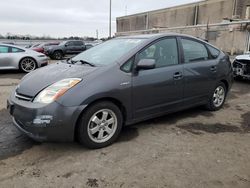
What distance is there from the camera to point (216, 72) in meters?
5.15

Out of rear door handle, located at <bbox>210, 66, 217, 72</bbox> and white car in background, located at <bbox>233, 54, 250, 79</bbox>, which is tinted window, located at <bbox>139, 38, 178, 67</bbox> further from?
white car in background, located at <bbox>233, 54, 250, 79</bbox>

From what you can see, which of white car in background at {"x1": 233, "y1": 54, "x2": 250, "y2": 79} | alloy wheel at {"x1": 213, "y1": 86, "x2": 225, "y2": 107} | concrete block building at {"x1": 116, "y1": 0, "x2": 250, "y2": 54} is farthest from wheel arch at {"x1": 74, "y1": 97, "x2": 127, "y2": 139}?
concrete block building at {"x1": 116, "y1": 0, "x2": 250, "y2": 54}

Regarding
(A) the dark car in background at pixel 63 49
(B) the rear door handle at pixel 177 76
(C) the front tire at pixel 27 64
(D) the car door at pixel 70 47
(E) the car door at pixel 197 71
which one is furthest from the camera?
(D) the car door at pixel 70 47

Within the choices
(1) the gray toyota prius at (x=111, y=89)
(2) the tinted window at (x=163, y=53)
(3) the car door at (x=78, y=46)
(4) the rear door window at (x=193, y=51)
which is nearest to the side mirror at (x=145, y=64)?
(1) the gray toyota prius at (x=111, y=89)

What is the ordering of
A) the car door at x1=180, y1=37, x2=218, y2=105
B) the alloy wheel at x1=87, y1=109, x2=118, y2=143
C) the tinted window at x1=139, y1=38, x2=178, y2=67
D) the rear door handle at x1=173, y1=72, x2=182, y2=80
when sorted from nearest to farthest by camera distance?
the alloy wheel at x1=87, y1=109, x2=118, y2=143 → the tinted window at x1=139, y1=38, x2=178, y2=67 → the rear door handle at x1=173, y1=72, x2=182, y2=80 → the car door at x1=180, y1=37, x2=218, y2=105

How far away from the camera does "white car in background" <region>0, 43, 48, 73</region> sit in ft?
33.9

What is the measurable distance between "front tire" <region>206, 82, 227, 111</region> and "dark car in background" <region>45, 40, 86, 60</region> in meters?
16.5

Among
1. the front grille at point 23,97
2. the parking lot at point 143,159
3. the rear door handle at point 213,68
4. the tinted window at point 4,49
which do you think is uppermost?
the tinted window at point 4,49

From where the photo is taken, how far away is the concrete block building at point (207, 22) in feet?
45.6

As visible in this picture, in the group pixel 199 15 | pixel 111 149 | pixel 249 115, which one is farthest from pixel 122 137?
pixel 199 15

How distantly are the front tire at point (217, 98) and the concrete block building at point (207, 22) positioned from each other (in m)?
7.56

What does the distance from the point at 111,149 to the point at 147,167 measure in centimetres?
65

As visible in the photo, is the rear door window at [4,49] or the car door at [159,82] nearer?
the car door at [159,82]

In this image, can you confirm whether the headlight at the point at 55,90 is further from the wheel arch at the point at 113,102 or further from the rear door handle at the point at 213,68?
the rear door handle at the point at 213,68
